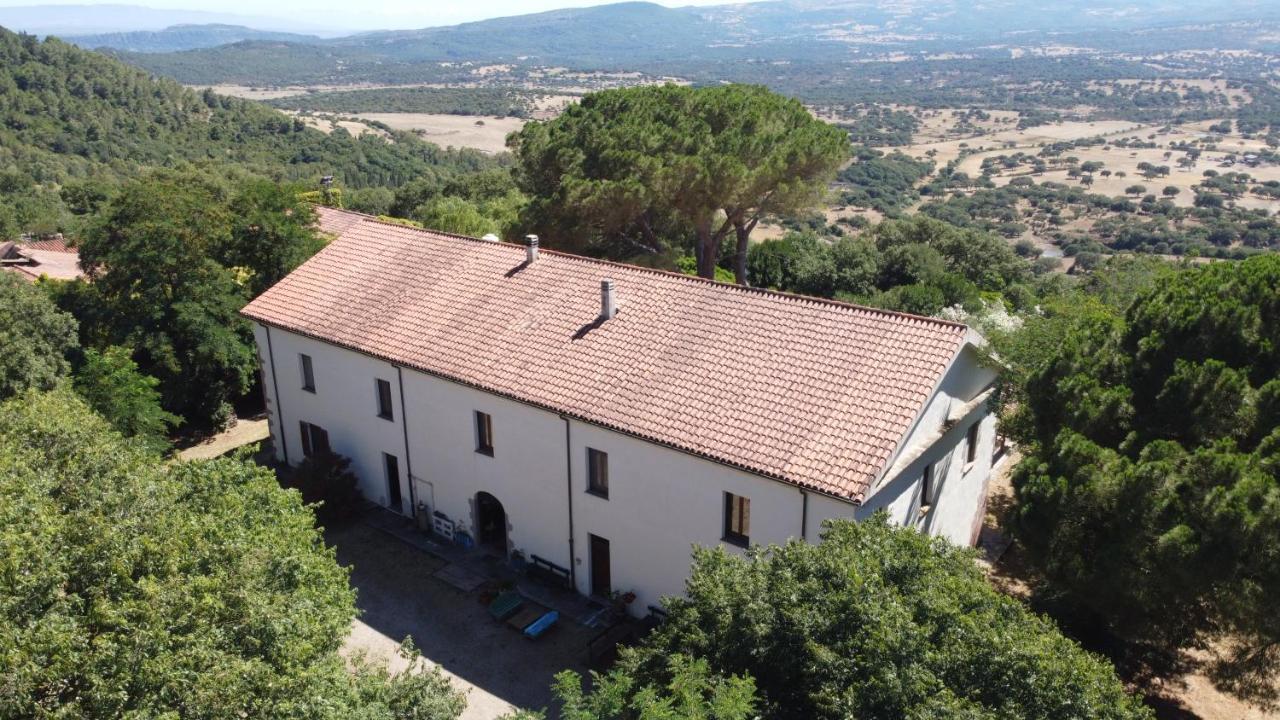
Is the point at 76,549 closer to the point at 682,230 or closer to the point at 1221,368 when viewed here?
the point at 1221,368

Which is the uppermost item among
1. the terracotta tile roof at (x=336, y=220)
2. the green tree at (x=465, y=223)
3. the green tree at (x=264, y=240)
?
the green tree at (x=264, y=240)

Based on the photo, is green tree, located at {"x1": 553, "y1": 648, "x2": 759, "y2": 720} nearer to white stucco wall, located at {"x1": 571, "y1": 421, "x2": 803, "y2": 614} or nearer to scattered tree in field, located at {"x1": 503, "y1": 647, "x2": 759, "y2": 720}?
scattered tree in field, located at {"x1": 503, "y1": 647, "x2": 759, "y2": 720}

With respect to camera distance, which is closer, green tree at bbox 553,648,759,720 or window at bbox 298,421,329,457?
green tree at bbox 553,648,759,720

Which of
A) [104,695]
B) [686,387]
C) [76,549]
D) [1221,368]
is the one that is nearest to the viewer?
[104,695]

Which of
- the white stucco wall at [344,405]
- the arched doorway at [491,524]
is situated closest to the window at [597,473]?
the arched doorway at [491,524]

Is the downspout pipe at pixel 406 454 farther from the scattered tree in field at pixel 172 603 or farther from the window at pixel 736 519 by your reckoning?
the window at pixel 736 519

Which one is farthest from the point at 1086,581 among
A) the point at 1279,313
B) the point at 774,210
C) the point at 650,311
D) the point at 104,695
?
the point at 774,210

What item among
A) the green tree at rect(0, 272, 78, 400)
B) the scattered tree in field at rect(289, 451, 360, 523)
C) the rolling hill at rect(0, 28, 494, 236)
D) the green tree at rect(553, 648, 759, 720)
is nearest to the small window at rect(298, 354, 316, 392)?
the scattered tree in field at rect(289, 451, 360, 523)
